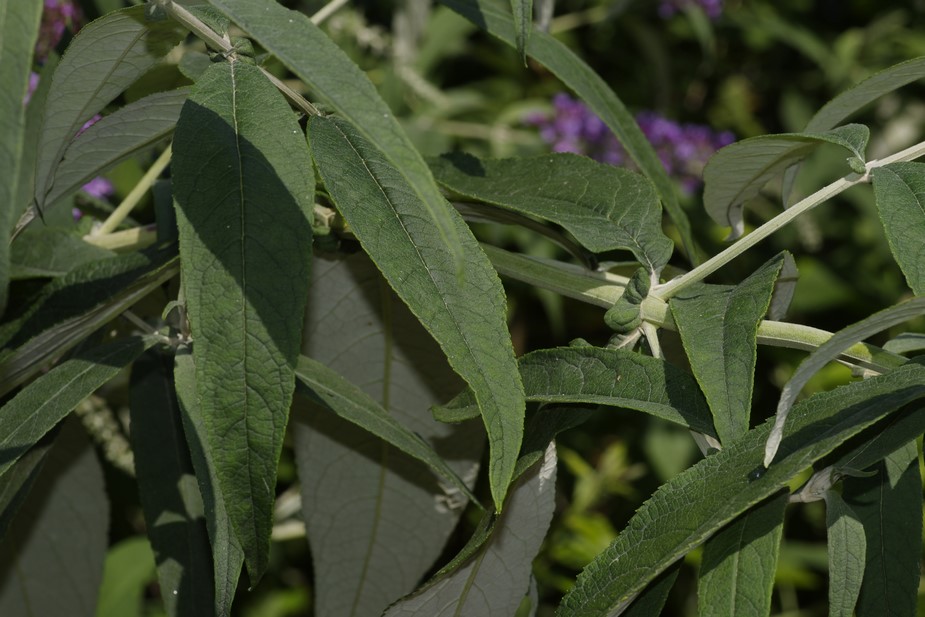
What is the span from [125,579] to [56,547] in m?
0.67

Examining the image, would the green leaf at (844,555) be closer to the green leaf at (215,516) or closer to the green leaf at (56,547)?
the green leaf at (215,516)

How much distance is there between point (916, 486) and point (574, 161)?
1.13ft

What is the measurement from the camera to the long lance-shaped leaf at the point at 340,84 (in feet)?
1.45

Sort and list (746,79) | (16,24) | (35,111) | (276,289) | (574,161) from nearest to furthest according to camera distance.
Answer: (16,24), (276,289), (574,161), (35,111), (746,79)

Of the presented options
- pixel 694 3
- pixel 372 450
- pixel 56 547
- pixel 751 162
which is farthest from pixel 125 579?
pixel 694 3

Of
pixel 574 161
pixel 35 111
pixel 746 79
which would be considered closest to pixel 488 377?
pixel 574 161

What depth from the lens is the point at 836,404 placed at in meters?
0.58

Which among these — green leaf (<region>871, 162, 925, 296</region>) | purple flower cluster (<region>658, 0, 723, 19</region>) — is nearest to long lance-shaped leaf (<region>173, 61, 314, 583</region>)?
green leaf (<region>871, 162, 925, 296</region>)

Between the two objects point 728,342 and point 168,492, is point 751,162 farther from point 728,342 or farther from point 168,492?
point 168,492

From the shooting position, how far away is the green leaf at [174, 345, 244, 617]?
0.59 m

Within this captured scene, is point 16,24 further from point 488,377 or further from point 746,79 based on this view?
point 746,79

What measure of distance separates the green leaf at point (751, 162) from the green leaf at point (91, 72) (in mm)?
394

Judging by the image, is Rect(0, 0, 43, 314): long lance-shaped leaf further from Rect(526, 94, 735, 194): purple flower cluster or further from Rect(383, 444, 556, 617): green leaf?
Rect(526, 94, 735, 194): purple flower cluster

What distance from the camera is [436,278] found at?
0.61 m
